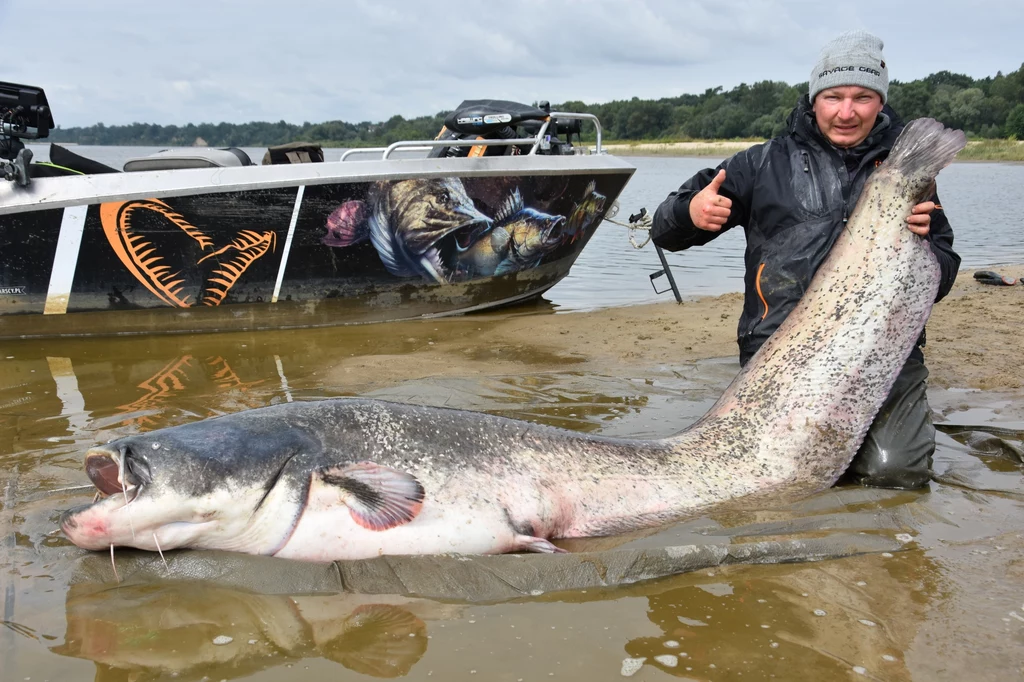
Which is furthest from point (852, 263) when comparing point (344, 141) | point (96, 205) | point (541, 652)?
point (344, 141)

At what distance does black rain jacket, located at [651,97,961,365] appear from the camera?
13.8 ft

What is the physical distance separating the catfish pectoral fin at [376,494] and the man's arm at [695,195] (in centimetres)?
220

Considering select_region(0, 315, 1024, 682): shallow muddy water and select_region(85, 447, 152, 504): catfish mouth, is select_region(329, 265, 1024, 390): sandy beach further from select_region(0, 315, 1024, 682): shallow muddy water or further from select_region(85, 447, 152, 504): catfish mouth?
select_region(85, 447, 152, 504): catfish mouth

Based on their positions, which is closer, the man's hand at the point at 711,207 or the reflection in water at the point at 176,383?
the man's hand at the point at 711,207

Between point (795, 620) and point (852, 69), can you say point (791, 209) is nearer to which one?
point (852, 69)

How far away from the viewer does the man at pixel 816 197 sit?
13.6ft

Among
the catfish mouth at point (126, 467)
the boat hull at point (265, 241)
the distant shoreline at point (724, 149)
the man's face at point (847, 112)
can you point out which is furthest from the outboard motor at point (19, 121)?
the distant shoreline at point (724, 149)

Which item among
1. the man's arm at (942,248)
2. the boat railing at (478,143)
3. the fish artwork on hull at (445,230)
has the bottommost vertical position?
the fish artwork on hull at (445,230)

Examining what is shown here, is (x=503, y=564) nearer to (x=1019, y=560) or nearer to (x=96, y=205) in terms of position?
(x=1019, y=560)

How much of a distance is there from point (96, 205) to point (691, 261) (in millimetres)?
9934

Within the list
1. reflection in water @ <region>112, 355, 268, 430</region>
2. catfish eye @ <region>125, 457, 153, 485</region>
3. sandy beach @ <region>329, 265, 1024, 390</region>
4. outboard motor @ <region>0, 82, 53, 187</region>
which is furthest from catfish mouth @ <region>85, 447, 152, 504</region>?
outboard motor @ <region>0, 82, 53, 187</region>

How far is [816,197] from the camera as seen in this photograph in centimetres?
426

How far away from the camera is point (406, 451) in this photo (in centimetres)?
317

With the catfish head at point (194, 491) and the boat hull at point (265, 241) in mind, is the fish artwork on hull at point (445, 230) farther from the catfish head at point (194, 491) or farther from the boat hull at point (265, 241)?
the catfish head at point (194, 491)
